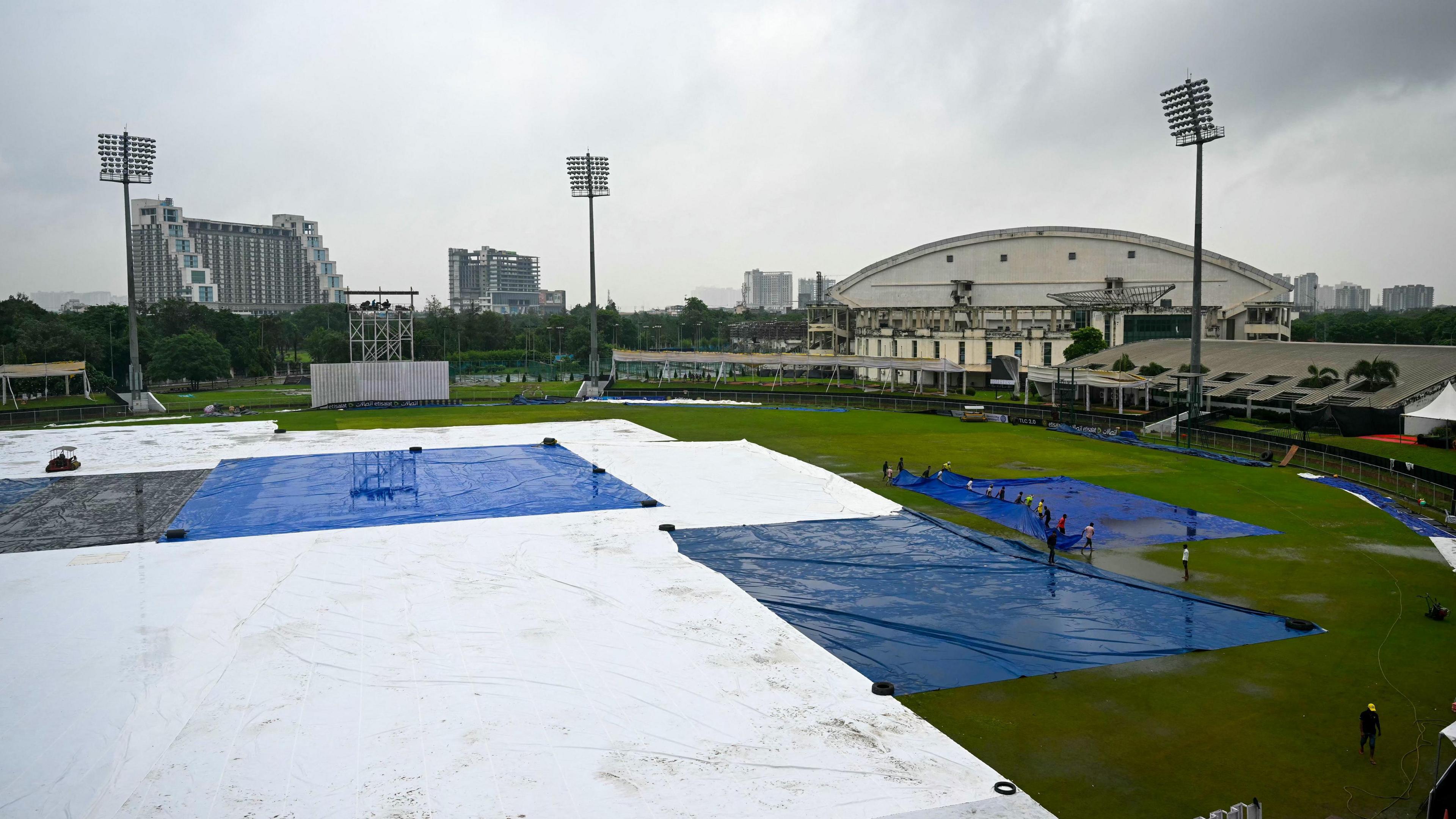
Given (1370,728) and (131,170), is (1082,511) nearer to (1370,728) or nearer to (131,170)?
(1370,728)

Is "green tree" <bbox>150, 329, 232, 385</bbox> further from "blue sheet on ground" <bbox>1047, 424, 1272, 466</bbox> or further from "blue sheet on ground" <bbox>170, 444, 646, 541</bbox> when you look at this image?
"blue sheet on ground" <bbox>1047, 424, 1272, 466</bbox>

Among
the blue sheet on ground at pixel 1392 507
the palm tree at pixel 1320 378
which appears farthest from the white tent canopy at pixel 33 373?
the palm tree at pixel 1320 378

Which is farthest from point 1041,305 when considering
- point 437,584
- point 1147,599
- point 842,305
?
point 437,584

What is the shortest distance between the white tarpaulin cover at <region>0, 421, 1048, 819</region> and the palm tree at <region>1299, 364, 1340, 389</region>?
43514mm

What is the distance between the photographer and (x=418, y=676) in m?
16.8

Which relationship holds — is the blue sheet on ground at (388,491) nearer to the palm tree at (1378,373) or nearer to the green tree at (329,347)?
the palm tree at (1378,373)

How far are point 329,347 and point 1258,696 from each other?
105325 mm

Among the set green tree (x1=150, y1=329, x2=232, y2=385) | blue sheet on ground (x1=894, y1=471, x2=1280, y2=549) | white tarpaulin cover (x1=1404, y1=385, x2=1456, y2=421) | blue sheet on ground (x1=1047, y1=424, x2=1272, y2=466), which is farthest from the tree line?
white tarpaulin cover (x1=1404, y1=385, x2=1456, y2=421)

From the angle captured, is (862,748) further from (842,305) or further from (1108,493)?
(842,305)

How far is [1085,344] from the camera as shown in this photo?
7744 centimetres

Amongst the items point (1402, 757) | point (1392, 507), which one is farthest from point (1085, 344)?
point (1402, 757)

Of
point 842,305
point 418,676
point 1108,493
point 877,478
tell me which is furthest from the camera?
point 842,305

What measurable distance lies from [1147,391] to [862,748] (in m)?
50.6

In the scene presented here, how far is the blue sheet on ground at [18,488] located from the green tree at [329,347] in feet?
198
